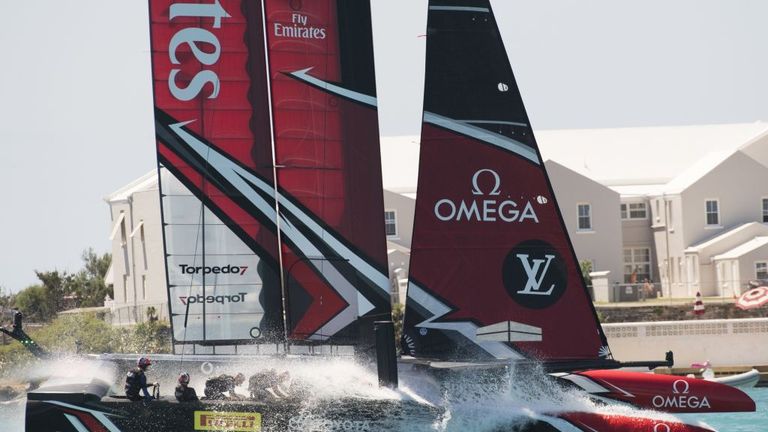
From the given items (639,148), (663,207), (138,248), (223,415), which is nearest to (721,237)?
(663,207)

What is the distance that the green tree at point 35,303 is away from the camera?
57.5m

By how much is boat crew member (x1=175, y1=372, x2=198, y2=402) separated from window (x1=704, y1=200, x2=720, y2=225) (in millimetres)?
35902

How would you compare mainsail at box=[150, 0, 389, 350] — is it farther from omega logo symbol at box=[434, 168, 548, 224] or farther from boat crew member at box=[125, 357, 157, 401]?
boat crew member at box=[125, 357, 157, 401]

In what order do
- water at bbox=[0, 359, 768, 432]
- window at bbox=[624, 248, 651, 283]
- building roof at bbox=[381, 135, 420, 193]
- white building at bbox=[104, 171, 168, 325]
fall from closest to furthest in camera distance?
water at bbox=[0, 359, 768, 432] < white building at bbox=[104, 171, 168, 325] < building roof at bbox=[381, 135, 420, 193] < window at bbox=[624, 248, 651, 283]

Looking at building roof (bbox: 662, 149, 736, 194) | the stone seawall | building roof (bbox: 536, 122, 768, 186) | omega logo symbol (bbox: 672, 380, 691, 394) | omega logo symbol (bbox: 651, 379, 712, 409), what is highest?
building roof (bbox: 536, 122, 768, 186)

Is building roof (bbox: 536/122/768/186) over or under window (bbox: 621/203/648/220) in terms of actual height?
over

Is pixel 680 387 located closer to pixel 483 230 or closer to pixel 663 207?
pixel 483 230

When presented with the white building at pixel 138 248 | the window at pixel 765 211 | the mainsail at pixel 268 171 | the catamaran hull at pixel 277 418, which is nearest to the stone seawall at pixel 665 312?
the window at pixel 765 211

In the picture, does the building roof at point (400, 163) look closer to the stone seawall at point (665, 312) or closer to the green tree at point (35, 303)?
the stone seawall at point (665, 312)

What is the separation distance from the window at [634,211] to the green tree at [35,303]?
22.9m

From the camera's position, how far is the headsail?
1980cm

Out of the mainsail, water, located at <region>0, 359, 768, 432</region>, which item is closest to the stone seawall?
the mainsail

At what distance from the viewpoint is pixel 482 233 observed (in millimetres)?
19875

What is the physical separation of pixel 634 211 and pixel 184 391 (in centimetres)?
3740
